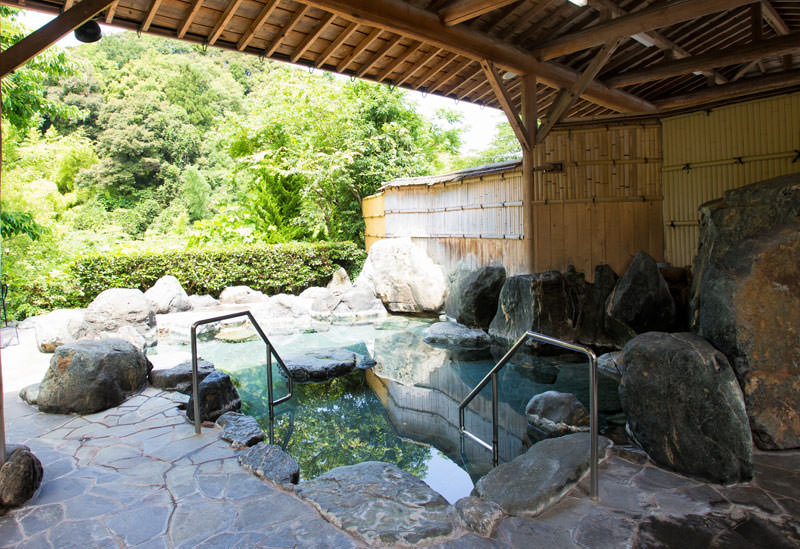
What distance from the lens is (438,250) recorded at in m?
11.4

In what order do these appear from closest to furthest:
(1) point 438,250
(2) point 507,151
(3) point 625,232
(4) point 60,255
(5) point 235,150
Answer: (3) point 625,232 → (4) point 60,255 → (1) point 438,250 → (5) point 235,150 → (2) point 507,151

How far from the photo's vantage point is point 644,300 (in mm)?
6621

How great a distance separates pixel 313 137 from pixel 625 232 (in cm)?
993

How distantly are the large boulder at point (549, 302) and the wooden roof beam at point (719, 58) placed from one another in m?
3.07

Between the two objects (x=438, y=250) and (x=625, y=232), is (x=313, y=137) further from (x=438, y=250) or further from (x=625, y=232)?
(x=625, y=232)

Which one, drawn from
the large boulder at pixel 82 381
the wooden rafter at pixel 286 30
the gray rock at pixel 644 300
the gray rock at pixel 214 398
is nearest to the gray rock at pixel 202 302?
the large boulder at pixel 82 381

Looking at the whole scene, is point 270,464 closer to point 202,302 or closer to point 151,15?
point 151,15

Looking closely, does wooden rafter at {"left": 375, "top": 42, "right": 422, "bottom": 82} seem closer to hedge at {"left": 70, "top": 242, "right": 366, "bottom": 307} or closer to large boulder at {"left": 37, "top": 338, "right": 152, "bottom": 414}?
large boulder at {"left": 37, "top": 338, "right": 152, "bottom": 414}

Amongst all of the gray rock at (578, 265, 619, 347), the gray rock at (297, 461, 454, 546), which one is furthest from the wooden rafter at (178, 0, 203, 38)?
the gray rock at (578, 265, 619, 347)

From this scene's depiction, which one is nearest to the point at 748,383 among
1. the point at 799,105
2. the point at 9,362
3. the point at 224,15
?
the point at 799,105

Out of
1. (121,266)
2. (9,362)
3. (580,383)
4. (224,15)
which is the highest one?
(224,15)

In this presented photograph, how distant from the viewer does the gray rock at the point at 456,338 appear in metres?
8.40

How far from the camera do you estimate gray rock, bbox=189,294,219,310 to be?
35.8 ft

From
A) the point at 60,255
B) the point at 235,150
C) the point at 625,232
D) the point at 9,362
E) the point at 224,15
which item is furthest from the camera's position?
the point at 235,150
